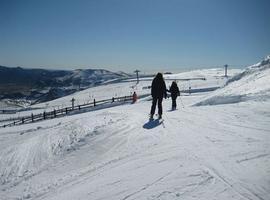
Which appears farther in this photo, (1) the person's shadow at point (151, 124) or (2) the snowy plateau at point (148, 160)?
(1) the person's shadow at point (151, 124)

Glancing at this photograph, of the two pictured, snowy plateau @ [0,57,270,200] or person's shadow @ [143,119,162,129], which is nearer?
snowy plateau @ [0,57,270,200]

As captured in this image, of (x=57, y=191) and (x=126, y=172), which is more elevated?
(x=126, y=172)

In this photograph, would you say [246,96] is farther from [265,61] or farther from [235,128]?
[265,61]

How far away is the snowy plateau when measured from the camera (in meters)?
5.87

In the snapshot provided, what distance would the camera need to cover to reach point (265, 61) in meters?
27.5

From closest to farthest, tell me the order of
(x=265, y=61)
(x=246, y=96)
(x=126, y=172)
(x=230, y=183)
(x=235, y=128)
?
1. (x=230, y=183)
2. (x=126, y=172)
3. (x=235, y=128)
4. (x=246, y=96)
5. (x=265, y=61)

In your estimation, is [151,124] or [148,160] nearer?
→ [148,160]

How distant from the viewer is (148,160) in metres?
7.55

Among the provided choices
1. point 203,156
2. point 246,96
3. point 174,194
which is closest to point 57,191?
point 174,194

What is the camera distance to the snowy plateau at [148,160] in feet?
19.2

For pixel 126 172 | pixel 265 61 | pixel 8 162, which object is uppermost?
pixel 265 61

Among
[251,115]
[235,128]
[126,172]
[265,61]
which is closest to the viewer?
[126,172]

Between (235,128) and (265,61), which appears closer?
(235,128)

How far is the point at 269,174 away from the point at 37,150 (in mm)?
8270
